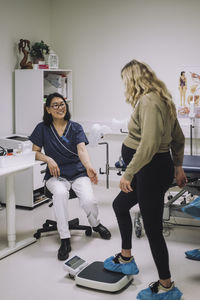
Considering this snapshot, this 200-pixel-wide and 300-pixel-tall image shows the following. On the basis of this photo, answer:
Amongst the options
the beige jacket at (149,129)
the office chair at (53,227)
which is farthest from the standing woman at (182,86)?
the beige jacket at (149,129)

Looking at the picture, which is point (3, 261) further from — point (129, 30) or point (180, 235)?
point (129, 30)

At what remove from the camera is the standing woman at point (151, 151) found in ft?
6.66

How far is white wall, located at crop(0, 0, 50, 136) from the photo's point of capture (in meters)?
4.40

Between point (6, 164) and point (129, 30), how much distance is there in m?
2.63

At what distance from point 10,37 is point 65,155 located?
6.14 ft

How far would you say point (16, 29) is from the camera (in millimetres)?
4574

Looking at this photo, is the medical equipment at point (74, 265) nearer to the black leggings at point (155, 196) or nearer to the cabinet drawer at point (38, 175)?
the black leggings at point (155, 196)

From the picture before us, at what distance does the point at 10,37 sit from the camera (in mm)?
4477

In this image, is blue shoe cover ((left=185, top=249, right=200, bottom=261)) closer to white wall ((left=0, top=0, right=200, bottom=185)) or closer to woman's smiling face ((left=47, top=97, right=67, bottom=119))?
woman's smiling face ((left=47, top=97, right=67, bottom=119))

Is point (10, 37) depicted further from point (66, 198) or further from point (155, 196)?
point (155, 196)

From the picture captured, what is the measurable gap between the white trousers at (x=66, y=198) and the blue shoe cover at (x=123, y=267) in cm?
57

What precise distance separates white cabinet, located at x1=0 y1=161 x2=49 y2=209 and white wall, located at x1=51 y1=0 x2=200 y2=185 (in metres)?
1.22

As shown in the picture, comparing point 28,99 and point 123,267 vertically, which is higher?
point 28,99

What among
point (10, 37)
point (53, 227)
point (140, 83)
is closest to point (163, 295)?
point (140, 83)
